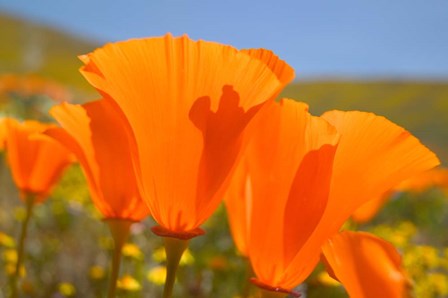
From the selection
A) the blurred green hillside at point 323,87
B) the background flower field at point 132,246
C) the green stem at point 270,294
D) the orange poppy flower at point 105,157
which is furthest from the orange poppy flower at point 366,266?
the blurred green hillside at point 323,87

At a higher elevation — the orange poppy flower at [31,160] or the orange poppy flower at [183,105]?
the orange poppy flower at [183,105]

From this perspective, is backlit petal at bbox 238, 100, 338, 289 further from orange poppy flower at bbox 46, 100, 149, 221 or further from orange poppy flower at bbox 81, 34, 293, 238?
orange poppy flower at bbox 46, 100, 149, 221

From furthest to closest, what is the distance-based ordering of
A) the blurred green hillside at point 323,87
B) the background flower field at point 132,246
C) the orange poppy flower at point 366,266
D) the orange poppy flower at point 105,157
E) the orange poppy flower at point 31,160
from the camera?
the blurred green hillside at point 323,87
the background flower field at point 132,246
the orange poppy flower at point 31,160
the orange poppy flower at point 105,157
the orange poppy flower at point 366,266

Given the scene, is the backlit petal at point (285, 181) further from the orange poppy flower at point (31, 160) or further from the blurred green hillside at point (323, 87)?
the blurred green hillside at point (323, 87)

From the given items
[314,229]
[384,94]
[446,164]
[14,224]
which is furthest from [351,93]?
[314,229]

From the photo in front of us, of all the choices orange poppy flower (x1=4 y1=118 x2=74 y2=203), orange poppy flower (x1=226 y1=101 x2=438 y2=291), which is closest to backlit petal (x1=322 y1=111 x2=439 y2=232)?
orange poppy flower (x1=226 y1=101 x2=438 y2=291)
